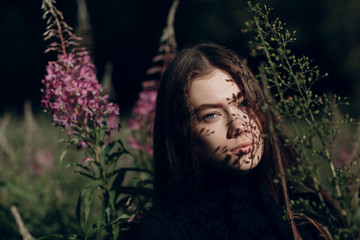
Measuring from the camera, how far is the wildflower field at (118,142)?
111 centimetres

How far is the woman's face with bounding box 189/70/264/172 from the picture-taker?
4.82 feet

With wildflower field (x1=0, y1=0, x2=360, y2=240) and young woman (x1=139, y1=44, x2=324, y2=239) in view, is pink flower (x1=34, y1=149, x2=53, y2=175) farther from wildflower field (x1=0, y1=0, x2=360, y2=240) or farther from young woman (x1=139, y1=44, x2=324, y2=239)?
young woman (x1=139, y1=44, x2=324, y2=239)

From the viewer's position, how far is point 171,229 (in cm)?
150

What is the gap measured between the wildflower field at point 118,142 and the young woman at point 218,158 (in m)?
0.11

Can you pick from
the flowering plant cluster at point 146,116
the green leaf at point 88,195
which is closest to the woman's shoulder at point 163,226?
the green leaf at point 88,195

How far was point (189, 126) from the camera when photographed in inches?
63.3

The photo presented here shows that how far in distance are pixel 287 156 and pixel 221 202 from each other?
1.26 ft

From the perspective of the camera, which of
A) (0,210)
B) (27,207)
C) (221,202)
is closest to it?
(221,202)

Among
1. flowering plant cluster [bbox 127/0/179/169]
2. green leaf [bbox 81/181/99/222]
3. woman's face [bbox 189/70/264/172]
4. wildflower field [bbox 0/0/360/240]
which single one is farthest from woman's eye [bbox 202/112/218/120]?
flowering plant cluster [bbox 127/0/179/169]

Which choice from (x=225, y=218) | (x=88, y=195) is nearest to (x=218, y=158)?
(x=225, y=218)

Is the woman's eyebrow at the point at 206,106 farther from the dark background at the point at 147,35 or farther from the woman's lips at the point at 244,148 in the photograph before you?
the dark background at the point at 147,35

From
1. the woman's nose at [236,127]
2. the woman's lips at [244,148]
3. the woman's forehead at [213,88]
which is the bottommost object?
the woman's lips at [244,148]

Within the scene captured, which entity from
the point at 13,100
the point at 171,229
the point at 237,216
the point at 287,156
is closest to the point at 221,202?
the point at 237,216

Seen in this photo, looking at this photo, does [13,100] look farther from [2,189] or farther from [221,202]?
[221,202]
